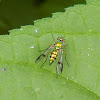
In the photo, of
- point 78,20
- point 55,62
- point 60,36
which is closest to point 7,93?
point 55,62

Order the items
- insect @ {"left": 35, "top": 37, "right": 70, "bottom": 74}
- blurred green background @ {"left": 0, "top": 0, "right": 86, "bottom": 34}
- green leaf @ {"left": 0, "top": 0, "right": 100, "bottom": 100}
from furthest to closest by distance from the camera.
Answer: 1. blurred green background @ {"left": 0, "top": 0, "right": 86, "bottom": 34}
2. insect @ {"left": 35, "top": 37, "right": 70, "bottom": 74}
3. green leaf @ {"left": 0, "top": 0, "right": 100, "bottom": 100}

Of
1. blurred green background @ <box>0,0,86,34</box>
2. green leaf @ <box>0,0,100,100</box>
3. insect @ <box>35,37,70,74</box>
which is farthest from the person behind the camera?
blurred green background @ <box>0,0,86,34</box>

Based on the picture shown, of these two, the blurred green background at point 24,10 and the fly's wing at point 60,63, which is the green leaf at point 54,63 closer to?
the fly's wing at point 60,63

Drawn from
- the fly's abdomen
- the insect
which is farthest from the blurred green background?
the fly's abdomen

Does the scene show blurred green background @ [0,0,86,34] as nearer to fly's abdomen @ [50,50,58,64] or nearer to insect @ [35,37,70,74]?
insect @ [35,37,70,74]

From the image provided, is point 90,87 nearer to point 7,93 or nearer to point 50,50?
point 50,50

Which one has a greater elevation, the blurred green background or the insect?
the blurred green background

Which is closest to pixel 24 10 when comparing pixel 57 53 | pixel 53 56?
pixel 57 53
